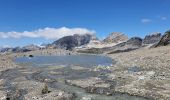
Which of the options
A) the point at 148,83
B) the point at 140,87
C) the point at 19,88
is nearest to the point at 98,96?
the point at 140,87

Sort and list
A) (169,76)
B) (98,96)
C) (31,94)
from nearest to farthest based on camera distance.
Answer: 1. (98,96)
2. (31,94)
3. (169,76)

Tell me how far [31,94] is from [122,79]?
59.1 ft

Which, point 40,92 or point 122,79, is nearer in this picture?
point 40,92

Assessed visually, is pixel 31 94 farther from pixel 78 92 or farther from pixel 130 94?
pixel 130 94

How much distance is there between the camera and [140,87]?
46.0m

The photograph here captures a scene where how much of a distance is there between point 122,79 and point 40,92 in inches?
649

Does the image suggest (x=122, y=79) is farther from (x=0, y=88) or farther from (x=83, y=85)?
(x=0, y=88)

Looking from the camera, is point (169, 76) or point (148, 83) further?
point (169, 76)

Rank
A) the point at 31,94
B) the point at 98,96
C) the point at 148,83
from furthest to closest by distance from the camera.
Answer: the point at 148,83 < the point at 31,94 < the point at 98,96

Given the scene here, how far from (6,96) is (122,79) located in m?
21.7

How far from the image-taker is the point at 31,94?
4462 centimetres

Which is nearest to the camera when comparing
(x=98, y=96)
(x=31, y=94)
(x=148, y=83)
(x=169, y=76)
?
(x=98, y=96)

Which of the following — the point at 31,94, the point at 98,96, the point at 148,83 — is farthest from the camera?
the point at 148,83

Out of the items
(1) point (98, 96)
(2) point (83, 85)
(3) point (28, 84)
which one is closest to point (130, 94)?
(1) point (98, 96)
